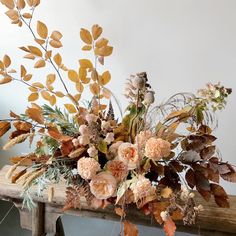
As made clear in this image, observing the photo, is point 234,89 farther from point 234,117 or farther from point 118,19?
point 118,19

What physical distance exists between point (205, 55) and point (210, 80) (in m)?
0.11

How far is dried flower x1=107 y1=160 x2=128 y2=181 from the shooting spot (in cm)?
Result: 92

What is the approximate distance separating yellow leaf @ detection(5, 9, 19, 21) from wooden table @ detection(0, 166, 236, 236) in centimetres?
58

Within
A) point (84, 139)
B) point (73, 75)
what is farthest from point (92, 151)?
point (73, 75)

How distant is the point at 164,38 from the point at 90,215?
30.6 inches

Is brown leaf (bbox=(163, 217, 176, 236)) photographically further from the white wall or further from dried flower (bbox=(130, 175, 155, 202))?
the white wall

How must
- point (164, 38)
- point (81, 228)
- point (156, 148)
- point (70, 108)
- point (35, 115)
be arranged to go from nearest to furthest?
1. point (156, 148)
2. point (35, 115)
3. point (70, 108)
4. point (164, 38)
5. point (81, 228)

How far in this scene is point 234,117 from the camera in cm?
143

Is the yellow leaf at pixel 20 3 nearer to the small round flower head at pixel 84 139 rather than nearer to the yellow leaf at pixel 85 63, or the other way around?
the yellow leaf at pixel 85 63

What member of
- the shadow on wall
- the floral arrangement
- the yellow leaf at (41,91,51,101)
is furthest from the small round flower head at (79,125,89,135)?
the shadow on wall

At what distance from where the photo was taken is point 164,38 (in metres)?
1.38

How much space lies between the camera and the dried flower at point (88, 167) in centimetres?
90

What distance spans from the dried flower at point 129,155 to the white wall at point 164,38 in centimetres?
61

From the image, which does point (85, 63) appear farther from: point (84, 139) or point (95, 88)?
point (84, 139)
